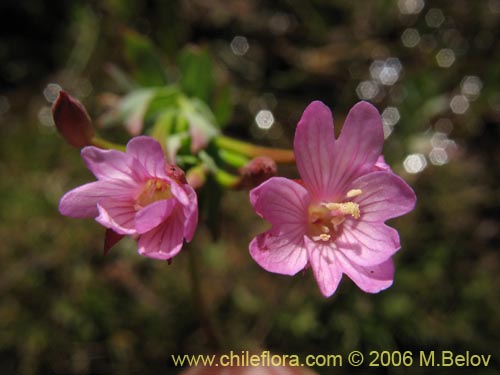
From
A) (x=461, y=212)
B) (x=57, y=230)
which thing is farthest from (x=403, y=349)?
(x=57, y=230)

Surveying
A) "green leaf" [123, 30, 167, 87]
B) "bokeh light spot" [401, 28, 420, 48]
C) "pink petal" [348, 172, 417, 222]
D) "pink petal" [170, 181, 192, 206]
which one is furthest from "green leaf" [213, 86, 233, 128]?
"bokeh light spot" [401, 28, 420, 48]

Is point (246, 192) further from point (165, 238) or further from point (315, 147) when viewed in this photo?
point (165, 238)

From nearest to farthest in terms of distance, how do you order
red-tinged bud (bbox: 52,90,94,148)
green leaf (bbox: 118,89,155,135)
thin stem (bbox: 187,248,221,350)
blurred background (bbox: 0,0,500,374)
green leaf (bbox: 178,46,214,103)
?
red-tinged bud (bbox: 52,90,94,148), green leaf (bbox: 118,89,155,135), thin stem (bbox: 187,248,221,350), green leaf (bbox: 178,46,214,103), blurred background (bbox: 0,0,500,374)

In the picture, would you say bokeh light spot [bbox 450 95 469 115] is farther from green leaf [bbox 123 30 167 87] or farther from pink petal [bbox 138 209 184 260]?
pink petal [bbox 138 209 184 260]

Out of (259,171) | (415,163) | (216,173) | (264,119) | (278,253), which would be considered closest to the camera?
(278,253)

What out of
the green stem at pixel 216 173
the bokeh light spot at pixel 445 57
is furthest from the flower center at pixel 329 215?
the bokeh light spot at pixel 445 57

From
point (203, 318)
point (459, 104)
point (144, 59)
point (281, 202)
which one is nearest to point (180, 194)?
Result: point (281, 202)
